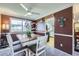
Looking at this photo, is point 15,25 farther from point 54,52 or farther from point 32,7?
point 54,52

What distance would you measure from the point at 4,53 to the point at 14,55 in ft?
0.57

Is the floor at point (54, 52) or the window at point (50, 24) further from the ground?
the window at point (50, 24)

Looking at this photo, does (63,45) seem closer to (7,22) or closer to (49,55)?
(49,55)

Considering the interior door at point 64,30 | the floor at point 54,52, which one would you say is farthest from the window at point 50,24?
the floor at point 54,52

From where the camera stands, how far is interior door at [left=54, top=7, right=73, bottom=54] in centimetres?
238

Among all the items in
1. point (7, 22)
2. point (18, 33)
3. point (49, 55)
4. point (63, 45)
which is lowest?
point (49, 55)

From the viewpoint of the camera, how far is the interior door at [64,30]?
2.38m

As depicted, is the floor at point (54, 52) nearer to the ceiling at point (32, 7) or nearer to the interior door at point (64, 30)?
the interior door at point (64, 30)

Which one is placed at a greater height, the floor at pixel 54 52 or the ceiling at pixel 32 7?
the ceiling at pixel 32 7

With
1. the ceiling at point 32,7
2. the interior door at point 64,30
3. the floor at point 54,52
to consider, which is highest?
the ceiling at point 32,7

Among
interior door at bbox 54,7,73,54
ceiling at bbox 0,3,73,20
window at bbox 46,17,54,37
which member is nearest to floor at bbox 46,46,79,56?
interior door at bbox 54,7,73,54

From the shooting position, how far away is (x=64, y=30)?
2.40 metres

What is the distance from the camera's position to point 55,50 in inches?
96.1

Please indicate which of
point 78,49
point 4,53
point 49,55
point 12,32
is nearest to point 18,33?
point 12,32
